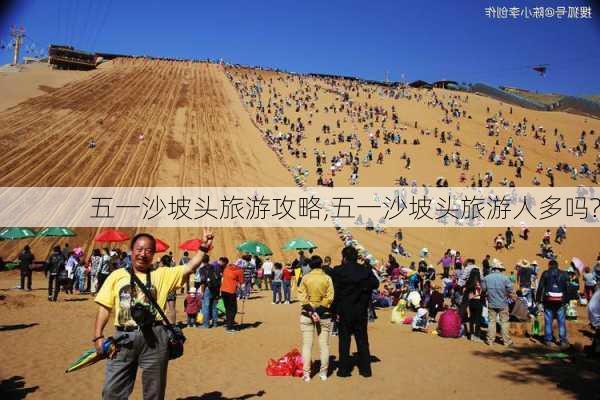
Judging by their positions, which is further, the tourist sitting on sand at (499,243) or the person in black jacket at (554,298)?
the tourist sitting on sand at (499,243)

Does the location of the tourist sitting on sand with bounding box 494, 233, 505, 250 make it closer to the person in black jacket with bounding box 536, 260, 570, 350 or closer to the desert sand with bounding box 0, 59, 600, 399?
the desert sand with bounding box 0, 59, 600, 399

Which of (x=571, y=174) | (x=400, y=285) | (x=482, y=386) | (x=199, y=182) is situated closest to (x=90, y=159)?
(x=199, y=182)

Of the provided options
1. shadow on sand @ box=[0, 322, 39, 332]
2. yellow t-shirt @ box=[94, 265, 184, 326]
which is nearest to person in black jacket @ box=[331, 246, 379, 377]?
yellow t-shirt @ box=[94, 265, 184, 326]

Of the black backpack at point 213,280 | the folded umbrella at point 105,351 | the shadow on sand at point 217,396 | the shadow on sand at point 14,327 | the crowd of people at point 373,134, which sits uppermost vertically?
the crowd of people at point 373,134

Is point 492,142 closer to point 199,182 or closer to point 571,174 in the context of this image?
point 571,174

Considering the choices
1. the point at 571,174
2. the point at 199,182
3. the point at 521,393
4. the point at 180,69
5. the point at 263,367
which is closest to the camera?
the point at 521,393

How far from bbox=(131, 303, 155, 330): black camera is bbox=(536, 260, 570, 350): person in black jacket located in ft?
26.2

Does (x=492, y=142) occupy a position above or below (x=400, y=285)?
above

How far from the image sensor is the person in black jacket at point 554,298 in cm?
921

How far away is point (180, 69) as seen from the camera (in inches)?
2859

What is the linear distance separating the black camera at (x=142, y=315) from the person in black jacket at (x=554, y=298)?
26.2 feet

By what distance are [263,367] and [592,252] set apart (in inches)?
955

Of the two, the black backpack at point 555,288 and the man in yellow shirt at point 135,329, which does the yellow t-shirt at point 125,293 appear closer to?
the man in yellow shirt at point 135,329

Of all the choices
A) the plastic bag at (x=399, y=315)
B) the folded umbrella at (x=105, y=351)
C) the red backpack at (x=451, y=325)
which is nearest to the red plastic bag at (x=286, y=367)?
the folded umbrella at (x=105, y=351)
